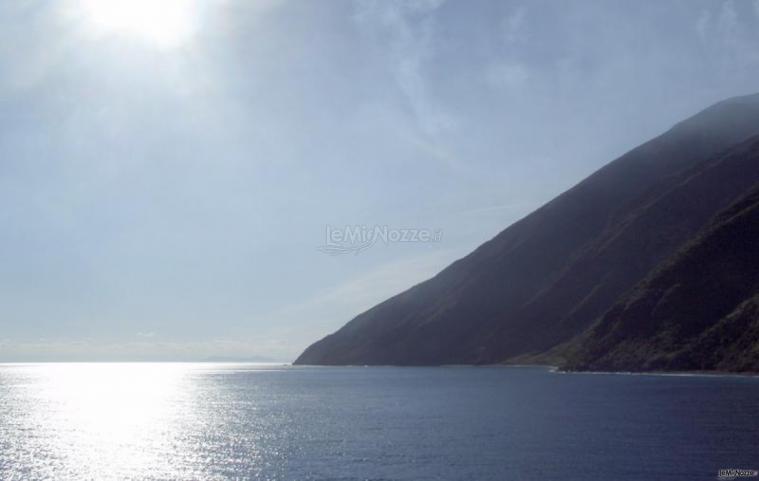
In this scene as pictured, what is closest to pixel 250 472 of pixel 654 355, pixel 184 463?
pixel 184 463

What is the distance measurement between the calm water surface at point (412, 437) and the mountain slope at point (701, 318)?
25.6 meters

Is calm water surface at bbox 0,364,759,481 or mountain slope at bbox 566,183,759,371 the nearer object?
calm water surface at bbox 0,364,759,481

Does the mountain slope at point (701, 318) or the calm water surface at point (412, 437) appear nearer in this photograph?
the calm water surface at point (412, 437)

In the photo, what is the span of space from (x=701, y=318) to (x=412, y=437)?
123953 mm

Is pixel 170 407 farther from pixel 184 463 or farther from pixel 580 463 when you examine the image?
pixel 580 463

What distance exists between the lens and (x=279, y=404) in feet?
456

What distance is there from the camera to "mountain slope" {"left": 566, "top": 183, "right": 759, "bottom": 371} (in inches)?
6531

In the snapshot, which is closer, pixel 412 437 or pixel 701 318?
pixel 412 437

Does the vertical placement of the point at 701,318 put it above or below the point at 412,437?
above

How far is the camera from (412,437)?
82625 millimetres

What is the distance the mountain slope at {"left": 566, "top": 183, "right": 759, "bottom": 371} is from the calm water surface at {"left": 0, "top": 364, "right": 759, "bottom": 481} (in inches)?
1007

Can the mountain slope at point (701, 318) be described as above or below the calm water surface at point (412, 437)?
above

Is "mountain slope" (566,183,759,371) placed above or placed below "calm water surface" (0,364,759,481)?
above

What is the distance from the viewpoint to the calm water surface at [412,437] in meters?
60.9
